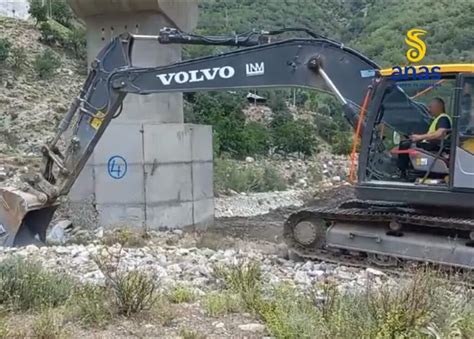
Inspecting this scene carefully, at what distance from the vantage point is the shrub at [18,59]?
27094mm

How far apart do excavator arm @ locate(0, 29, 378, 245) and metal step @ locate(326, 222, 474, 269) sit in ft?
5.14

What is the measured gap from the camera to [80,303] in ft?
19.7

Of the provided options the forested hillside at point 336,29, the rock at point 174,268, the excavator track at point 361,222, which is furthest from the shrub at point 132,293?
the forested hillside at point 336,29

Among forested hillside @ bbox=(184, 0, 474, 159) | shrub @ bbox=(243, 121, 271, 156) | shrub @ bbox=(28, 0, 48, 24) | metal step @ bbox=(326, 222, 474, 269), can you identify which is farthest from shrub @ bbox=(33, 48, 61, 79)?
metal step @ bbox=(326, 222, 474, 269)

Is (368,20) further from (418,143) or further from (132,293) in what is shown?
(132,293)

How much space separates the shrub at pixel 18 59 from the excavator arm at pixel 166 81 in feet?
54.1

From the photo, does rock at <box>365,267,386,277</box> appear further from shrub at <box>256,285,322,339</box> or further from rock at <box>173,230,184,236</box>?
rock at <box>173,230,184,236</box>

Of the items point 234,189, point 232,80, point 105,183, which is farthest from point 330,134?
point 232,80

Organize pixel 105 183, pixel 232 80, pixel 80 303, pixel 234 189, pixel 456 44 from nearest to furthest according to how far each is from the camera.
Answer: pixel 80 303 < pixel 232 80 < pixel 105 183 < pixel 234 189 < pixel 456 44

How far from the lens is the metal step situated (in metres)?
8.84

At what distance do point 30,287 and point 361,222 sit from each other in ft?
16.5

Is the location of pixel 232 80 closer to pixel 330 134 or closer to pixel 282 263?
pixel 282 263

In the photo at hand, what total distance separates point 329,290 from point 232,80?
5.63m

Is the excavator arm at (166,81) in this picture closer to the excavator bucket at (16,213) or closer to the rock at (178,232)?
the excavator bucket at (16,213)
